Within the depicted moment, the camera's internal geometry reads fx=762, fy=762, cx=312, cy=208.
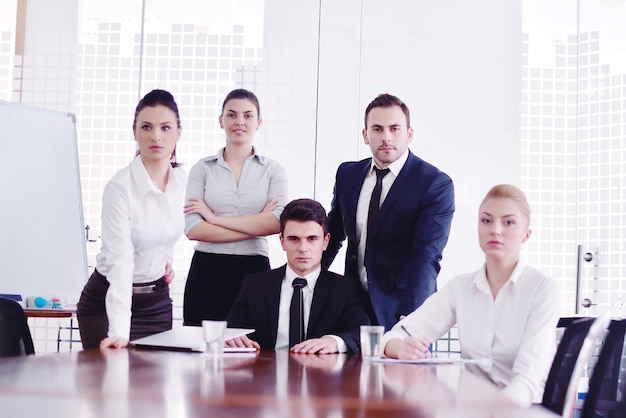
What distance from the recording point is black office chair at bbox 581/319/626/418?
74.0 inches

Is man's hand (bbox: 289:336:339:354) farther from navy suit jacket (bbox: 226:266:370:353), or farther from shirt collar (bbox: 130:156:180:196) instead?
shirt collar (bbox: 130:156:180:196)

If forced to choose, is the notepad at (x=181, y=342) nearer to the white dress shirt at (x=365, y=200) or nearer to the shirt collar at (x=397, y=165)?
the white dress shirt at (x=365, y=200)

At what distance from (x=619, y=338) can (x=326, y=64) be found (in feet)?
9.99

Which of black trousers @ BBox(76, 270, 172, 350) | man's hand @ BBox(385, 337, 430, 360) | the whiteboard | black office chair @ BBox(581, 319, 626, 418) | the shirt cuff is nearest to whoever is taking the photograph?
black office chair @ BBox(581, 319, 626, 418)

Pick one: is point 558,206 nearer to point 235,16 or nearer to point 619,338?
point 235,16

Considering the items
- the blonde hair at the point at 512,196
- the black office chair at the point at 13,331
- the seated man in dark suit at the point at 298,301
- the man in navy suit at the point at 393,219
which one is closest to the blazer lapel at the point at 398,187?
the man in navy suit at the point at 393,219

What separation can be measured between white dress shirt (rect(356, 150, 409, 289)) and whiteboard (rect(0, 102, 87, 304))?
1.66 m

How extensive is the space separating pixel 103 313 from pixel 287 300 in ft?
2.05

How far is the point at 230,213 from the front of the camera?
3096mm

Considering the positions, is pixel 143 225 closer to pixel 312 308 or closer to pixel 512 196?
pixel 312 308

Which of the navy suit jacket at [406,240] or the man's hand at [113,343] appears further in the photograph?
the navy suit jacket at [406,240]

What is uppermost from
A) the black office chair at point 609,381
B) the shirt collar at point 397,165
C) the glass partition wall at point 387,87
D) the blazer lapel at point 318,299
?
the glass partition wall at point 387,87

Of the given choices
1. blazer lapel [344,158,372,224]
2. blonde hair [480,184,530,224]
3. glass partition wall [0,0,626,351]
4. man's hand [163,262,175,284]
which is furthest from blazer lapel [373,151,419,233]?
glass partition wall [0,0,626,351]

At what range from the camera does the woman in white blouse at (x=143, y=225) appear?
243cm
